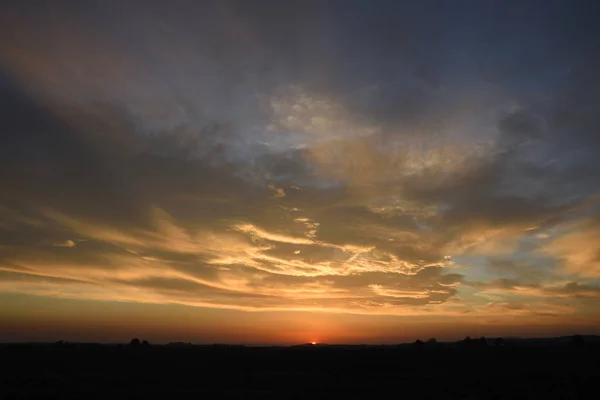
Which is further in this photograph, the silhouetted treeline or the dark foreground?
the silhouetted treeline

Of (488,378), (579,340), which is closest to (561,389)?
(488,378)

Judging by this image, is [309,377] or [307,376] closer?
[309,377]

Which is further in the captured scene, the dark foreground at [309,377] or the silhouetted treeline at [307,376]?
the silhouetted treeline at [307,376]

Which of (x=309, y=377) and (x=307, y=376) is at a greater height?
(x=307, y=376)

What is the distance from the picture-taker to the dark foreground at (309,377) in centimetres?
4597

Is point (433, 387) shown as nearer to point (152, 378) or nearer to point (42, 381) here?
point (152, 378)

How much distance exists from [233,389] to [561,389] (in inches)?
1389

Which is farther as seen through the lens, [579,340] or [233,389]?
[579,340]

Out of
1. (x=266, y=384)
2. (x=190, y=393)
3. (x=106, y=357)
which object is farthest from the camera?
(x=106, y=357)

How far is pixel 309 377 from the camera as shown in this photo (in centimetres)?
5988

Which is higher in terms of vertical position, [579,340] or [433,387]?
[579,340]

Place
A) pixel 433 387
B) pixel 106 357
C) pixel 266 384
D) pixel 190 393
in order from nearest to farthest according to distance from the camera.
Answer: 1. pixel 190 393
2. pixel 433 387
3. pixel 266 384
4. pixel 106 357

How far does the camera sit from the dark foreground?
1810 inches

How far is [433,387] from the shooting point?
4994cm
